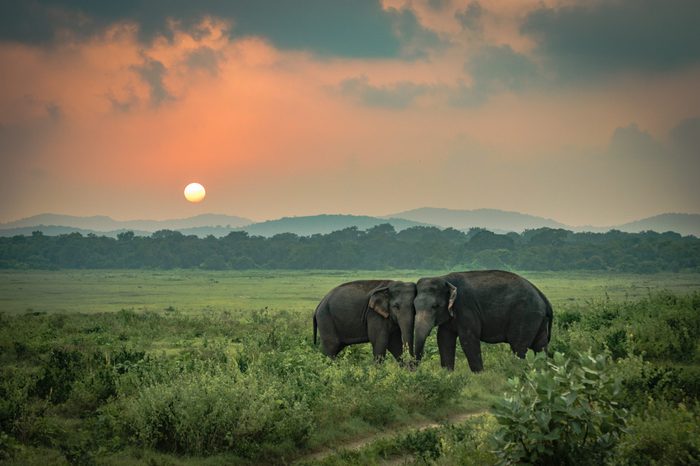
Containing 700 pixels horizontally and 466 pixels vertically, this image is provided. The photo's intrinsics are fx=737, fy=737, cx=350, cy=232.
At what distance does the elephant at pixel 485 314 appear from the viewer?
1838 cm

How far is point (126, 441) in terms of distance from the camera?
11.7 meters

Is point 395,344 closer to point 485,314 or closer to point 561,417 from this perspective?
point 485,314

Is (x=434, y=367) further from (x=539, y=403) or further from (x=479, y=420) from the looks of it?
(x=539, y=403)

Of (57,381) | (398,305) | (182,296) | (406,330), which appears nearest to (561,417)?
(406,330)

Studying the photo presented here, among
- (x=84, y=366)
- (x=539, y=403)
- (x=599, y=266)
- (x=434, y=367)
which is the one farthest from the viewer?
(x=599, y=266)

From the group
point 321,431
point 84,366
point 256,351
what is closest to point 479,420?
point 321,431

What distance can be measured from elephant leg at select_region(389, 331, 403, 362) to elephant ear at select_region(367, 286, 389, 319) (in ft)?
2.25

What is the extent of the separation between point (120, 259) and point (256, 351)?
111 m

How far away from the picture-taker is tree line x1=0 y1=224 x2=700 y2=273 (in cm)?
10769

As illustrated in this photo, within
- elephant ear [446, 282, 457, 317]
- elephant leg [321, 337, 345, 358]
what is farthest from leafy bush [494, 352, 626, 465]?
elephant leg [321, 337, 345, 358]

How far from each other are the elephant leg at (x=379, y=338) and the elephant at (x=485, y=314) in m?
1.36

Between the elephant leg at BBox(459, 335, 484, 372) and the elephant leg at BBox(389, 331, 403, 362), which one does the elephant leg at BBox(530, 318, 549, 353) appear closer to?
the elephant leg at BBox(459, 335, 484, 372)

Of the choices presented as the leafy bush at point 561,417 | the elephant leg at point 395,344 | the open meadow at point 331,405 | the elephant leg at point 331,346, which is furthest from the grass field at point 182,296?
the leafy bush at point 561,417

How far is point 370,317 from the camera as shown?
19000 mm
